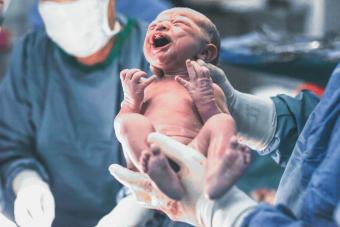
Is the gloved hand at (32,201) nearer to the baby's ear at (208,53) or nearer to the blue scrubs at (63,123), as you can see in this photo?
the blue scrubs at (63,123)

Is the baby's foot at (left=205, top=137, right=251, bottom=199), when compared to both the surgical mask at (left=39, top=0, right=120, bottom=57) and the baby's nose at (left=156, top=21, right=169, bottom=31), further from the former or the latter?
the surgical mask at (left=39, top=0, right=120, bottom=57)

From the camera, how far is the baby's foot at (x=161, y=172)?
457 millimetres

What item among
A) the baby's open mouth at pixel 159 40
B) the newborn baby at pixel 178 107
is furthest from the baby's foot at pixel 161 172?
the baby's open mouth at pixel 159 40

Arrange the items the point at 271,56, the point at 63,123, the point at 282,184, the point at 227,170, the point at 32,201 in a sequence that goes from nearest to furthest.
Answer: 1. the point at 227,170
2. the point at 282,184
3. the point at 32,201
4. the point at 63,123
5. the point at 271,56

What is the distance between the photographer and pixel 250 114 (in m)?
0.58

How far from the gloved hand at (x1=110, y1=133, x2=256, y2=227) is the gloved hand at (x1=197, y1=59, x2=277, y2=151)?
86 mm

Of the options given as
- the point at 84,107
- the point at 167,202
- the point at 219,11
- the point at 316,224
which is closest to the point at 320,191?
the point at 316,224

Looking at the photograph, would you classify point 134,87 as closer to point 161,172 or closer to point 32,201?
point 161,172

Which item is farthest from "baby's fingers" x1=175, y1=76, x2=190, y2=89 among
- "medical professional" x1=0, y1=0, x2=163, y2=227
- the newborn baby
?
"medical professional" x1=0, y1=0, x2=163, y2=227

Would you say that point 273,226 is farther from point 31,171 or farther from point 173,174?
point 31,171

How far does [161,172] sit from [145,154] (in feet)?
0.07

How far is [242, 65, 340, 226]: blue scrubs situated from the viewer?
1.52 feet

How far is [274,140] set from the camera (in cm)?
60

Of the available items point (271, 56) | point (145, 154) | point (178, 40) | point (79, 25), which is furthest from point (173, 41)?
point (271, 56)
